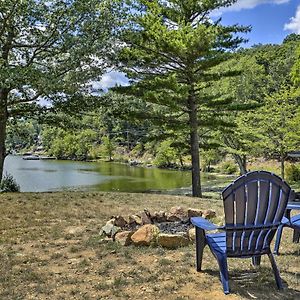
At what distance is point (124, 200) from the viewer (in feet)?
23.4

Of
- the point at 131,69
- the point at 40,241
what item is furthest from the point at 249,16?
the point at 40,241

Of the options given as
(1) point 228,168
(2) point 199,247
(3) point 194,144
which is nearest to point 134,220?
Answer: (2) point 199,247

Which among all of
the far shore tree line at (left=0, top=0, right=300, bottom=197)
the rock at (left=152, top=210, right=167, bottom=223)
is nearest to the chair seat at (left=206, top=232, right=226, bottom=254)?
the rock at (left=152, top=210, right=167, bottom=223)

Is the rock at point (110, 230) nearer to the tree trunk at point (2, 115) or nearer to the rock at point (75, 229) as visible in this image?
the rock at point (75, 229)

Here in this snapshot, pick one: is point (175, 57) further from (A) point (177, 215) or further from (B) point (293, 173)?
(B) point (293, 173)

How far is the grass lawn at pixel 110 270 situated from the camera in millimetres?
2549

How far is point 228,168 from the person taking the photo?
1140 inches

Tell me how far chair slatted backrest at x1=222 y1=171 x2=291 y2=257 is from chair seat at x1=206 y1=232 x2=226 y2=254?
2.4 inches

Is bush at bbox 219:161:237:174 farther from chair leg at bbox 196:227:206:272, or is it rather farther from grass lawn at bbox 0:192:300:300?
chair leg at bbox 196:227:206:272

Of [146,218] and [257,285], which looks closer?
[257,285]

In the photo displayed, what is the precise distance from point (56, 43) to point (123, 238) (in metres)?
5.22

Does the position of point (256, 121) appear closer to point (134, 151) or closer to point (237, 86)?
point (237, 86)

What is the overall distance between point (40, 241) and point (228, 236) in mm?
2403

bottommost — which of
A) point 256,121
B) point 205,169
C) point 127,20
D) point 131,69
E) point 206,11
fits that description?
point 205,169
